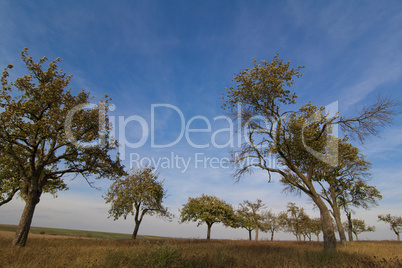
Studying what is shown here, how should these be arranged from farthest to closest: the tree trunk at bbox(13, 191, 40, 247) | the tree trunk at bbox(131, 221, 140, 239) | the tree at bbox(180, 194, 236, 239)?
the tree at bbox(180, 194, 236, 239), the tree trunk at bbox(131, 221, 140, 239), the tree trunk at bbox(13, 191, 40, 247)

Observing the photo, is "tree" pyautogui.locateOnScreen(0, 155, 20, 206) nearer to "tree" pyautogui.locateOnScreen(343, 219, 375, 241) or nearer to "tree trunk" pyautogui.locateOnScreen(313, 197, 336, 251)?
"tree trunk" pyautogui.locateOnScreen(313, 197, 336, 251)

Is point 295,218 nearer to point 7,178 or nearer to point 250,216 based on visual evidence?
point 250,216

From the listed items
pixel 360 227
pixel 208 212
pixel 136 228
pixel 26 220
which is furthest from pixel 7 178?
pixel 360 227

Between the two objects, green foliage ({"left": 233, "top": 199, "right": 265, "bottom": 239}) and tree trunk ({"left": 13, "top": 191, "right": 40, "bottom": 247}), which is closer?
tree trunk ({"left": 13, "top": 191, "right": 40, "bottom": 247})

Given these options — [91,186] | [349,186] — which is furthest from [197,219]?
[91,186]

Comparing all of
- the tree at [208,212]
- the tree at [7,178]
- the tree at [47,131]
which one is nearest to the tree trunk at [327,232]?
the tree at [47,131]

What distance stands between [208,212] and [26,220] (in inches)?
1486

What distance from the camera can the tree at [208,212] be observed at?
47438 millimetres

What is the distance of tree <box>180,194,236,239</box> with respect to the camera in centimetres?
4744

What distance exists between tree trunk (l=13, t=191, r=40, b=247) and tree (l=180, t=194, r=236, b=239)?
35847 millimetres

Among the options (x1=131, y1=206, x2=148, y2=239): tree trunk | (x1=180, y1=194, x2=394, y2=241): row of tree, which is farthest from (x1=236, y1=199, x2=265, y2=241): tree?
(x1=131, y1=206, x2=148, y2=239): tree trunk

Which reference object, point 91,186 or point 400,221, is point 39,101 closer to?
point 91,186

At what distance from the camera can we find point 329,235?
49.0 ft

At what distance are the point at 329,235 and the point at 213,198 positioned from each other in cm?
3778
